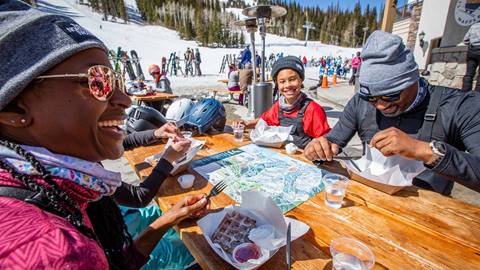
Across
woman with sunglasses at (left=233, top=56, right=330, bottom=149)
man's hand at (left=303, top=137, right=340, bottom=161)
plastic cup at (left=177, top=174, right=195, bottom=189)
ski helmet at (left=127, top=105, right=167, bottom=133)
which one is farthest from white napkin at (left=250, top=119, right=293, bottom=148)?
ski helmet at (left=127, top=105, right=167, bottom=133)

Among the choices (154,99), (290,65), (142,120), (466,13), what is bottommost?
(154,99)

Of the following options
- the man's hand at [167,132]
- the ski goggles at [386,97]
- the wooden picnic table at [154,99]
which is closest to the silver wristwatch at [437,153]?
the ski goggles at [386,97]

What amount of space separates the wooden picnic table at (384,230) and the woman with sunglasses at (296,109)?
122cm

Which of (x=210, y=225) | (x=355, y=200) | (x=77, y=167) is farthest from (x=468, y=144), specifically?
(x=77, y=167)

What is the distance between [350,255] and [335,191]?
481 mm

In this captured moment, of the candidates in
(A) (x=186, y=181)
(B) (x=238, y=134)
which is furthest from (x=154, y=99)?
(A) (x=186, y=181)

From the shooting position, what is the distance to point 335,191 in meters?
1.45

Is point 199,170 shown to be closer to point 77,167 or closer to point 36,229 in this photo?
point 77,167

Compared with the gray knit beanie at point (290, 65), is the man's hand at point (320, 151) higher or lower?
lower

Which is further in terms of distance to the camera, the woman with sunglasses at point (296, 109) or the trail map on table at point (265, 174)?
the woman with sunglasses at point (296, 109)

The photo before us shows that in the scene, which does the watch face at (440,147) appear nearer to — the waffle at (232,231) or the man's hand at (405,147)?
the man's hand at (405,147)

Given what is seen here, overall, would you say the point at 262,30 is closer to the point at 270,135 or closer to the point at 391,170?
the point at 270,135

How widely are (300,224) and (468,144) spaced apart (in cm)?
142

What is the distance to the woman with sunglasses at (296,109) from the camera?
9.16 feet
